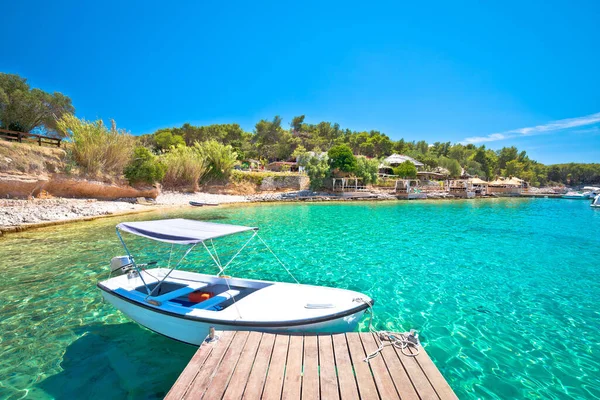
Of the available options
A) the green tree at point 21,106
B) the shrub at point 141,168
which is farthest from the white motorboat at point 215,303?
the green tree at point 21,106

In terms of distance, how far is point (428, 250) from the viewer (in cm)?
1188

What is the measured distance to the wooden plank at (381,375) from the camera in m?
2.85

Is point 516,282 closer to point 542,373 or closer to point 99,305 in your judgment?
point 542,373

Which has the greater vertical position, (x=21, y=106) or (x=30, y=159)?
(x=21, y=106)

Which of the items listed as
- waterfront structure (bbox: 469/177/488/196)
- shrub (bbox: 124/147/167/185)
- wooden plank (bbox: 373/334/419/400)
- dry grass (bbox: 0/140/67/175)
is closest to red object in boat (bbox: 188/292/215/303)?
wooden plank (bbox: 373/334/419/400)

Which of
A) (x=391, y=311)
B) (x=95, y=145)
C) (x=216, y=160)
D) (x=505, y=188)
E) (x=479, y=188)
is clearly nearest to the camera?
(x=391, y=311)

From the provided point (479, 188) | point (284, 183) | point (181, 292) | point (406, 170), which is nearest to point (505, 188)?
point (479, 188)

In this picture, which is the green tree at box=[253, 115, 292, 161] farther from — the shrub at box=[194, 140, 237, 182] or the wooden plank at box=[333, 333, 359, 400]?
the wooden plank at box=[333, 333, 359, 400]

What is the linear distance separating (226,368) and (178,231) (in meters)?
2.90

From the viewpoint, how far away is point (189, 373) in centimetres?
315

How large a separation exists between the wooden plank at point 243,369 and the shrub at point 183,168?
36991 millimetres

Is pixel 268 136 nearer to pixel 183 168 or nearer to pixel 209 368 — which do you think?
pixel 183 168

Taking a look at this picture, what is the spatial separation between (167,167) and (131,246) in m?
26.2

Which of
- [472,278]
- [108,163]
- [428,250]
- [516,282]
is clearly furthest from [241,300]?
[108,163]
